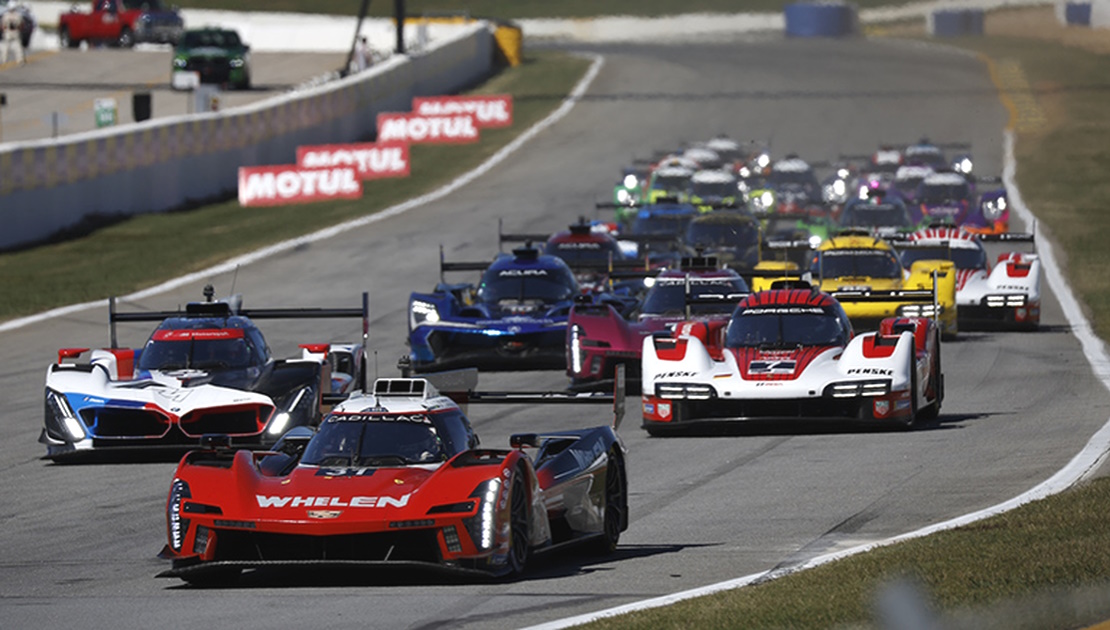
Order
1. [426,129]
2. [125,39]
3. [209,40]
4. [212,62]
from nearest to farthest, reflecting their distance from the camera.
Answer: [426,129] → [212,62] → [209,40] → [125,39]

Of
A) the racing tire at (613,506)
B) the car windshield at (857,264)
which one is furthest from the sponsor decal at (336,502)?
the car windshield at (857,264)

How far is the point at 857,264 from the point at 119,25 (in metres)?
50.6

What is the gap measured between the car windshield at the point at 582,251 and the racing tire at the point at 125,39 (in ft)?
152

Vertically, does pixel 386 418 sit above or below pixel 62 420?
above

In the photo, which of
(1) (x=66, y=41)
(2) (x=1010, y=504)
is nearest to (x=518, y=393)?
(2) (x=1010, y=504)

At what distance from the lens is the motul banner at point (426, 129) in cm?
5297

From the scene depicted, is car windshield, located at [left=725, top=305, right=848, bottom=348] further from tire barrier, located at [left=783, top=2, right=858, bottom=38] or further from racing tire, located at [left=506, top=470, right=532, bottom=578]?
tire barrier, located at [left=783, top=2, right=858, bottom=38]

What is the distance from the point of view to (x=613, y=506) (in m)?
13.0

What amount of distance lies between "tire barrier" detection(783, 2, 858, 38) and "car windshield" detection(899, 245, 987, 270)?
201ft

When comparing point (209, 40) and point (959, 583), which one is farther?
point (209, 40)

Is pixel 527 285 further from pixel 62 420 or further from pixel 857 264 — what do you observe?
pixel 62 420

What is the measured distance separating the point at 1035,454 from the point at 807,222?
70.2 ft

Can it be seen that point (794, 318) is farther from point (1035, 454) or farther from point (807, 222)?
point (807, 222)

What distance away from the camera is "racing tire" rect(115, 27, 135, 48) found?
7256 centimetres
